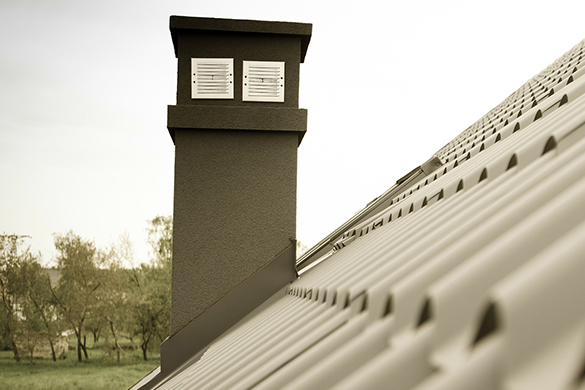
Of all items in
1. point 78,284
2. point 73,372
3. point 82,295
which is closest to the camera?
point 73,372

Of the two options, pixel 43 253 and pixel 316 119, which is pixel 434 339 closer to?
pixel 43 253

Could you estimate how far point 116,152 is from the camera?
5088 cm

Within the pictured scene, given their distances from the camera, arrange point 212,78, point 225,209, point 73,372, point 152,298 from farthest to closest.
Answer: point 152,298, point 73,372, point 212,78, point 225,209

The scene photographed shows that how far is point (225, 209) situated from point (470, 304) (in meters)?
4.86

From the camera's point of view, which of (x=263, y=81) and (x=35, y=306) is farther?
(x=35, y=306)

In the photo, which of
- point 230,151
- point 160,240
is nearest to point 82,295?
point 160,240

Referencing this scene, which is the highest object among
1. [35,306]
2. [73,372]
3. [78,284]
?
[78,284]

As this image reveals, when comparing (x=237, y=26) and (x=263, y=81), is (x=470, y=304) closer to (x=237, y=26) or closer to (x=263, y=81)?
(x=263, y=81)

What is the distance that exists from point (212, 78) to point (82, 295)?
107ft

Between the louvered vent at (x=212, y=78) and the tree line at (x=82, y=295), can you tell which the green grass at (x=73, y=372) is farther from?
the louvered vent at (x=212, y=78)

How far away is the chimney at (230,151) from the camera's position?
558 centimetres

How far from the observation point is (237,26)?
18.7 feet

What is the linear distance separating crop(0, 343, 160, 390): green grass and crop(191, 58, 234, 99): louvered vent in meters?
30.3

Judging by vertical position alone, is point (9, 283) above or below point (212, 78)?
below
